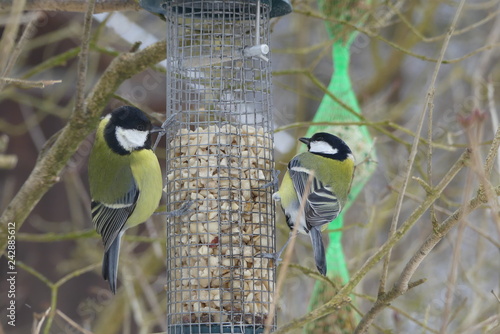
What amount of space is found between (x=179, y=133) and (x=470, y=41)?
826 centimetres

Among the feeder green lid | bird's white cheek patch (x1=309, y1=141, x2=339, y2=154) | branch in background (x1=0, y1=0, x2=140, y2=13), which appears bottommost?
bird's white cheek patch (x1=309, y1=141, x2=339, y2=154)

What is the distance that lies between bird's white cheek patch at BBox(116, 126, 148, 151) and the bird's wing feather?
0.94 m

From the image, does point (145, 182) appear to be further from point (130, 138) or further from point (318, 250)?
point (318, 250)

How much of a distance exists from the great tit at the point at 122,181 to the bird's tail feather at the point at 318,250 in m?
0.99

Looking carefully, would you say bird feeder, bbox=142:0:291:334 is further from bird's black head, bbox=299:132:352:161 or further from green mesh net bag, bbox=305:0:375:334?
green mesh net bag, bbox=305:0:375:334

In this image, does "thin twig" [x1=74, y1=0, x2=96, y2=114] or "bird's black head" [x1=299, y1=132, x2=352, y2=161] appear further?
"bird's black head" [x1=299, y1=132, x2=352, y2=161]

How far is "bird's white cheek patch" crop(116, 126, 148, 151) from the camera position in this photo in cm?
481

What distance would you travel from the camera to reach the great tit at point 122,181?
15.8 ft

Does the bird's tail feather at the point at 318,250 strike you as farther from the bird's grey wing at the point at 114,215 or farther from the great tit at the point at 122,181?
the bird's grey wing at the point at 114,215

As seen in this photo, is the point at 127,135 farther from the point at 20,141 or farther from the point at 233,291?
the point at 20,141

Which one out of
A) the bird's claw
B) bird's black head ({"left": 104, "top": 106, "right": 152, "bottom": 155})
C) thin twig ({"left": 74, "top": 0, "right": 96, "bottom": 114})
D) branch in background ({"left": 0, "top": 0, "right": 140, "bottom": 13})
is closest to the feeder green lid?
branch in background ({"left": 0, "top": 0, "right": 140, "bottom": 13})

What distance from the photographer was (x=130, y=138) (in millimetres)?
4848

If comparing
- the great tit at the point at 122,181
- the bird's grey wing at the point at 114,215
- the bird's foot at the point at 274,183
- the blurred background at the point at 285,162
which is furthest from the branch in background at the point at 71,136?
the blurred background at the point at 285,162

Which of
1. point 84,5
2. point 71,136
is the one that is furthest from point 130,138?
point 84,5
